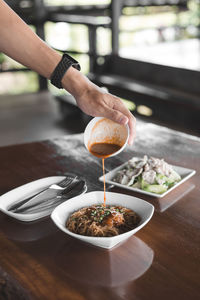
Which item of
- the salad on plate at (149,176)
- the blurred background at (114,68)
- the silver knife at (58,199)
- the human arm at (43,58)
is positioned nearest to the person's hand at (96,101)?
the human arm at (43,58)

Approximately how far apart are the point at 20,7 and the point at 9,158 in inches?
184

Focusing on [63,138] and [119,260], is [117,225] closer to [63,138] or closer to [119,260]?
[119,260]

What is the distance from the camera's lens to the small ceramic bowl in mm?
1400

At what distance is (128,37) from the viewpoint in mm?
7324

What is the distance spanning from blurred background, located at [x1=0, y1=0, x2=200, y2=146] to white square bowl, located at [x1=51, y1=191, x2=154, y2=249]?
2.39 meters

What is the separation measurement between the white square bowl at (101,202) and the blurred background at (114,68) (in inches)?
94.2

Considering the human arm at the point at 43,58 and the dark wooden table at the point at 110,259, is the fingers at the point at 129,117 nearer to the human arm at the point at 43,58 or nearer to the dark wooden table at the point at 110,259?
the human arm at the point at 43,58

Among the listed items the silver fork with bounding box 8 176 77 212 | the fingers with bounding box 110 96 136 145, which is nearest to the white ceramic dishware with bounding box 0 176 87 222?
the silver fork with bounding box 8 176 77 212

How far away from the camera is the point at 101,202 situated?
1284 millimetres

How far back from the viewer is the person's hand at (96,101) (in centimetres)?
139

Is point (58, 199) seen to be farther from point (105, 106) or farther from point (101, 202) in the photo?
point (105, 106)

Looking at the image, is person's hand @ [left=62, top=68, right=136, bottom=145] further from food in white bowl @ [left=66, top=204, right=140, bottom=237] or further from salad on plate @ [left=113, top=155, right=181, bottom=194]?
food in white bowl @ [left=66, top=204, right=140, bottom=237]

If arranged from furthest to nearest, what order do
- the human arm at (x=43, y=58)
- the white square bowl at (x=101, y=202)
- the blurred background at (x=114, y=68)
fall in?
the blurred background at (x=114, y=68)
the human arm at (x=43, y=58)
the white square bowl at (x=101, y=202)

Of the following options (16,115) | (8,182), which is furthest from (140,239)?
(16,115)
